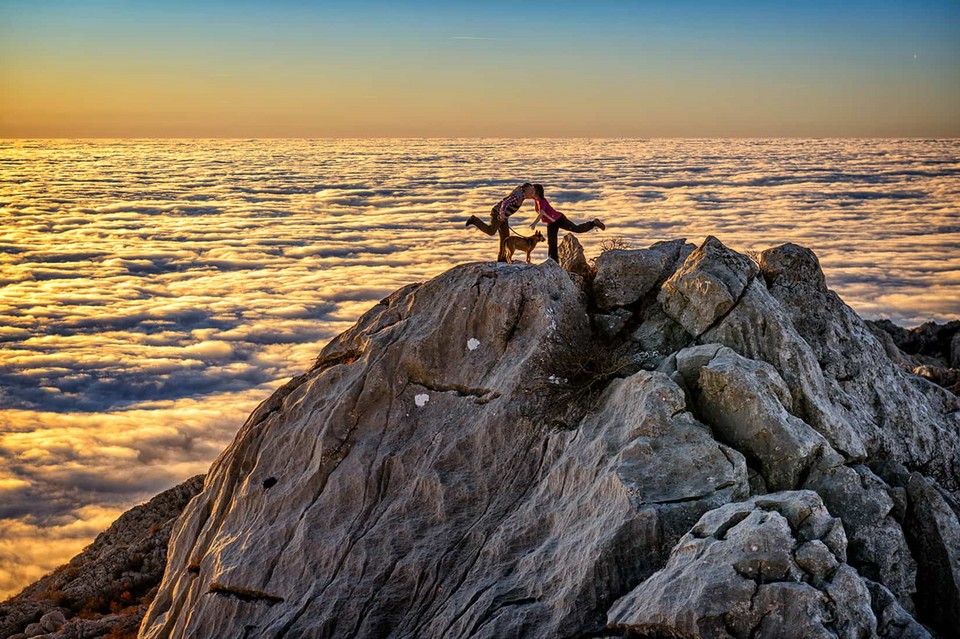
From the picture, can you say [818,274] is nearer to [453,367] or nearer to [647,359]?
[647,359]

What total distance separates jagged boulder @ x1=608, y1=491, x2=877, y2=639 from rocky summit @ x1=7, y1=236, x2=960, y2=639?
0.08ft

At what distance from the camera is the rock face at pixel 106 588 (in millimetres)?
26312

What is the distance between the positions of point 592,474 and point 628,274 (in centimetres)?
587

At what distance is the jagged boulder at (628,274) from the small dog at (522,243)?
115 inches

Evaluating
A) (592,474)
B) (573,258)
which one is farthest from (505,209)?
(592,474)

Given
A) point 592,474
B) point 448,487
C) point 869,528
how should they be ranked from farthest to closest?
point 448,487 < point 592,474 < point 869,528

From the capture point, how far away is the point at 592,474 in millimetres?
11094

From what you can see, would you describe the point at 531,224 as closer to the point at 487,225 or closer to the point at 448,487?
the point at 487,225

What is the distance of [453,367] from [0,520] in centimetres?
10621

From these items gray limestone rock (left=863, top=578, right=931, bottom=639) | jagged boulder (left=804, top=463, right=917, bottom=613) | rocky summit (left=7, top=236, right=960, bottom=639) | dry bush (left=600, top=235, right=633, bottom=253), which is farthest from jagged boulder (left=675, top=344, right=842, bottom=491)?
dry bush (left=600, top=235, right=633, bottom=253)

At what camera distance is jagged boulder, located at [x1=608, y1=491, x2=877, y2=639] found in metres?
7.85

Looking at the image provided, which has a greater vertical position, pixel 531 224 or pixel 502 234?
pixel 531 224

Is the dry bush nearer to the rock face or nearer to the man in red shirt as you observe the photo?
the man in red shirt

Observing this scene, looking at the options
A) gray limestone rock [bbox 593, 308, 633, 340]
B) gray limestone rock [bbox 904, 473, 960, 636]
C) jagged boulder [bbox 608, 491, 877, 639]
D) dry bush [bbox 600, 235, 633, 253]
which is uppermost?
dry bush [bbox 600, 235, 633, 253]
